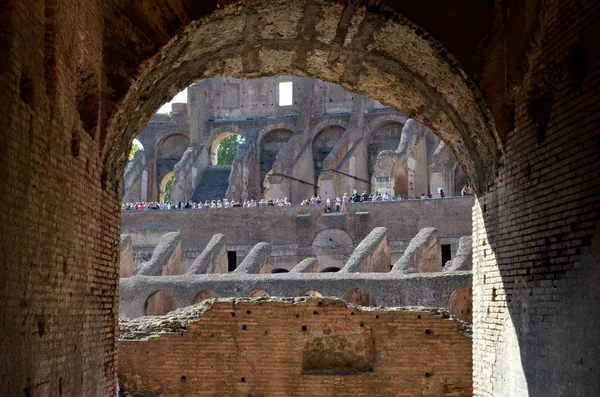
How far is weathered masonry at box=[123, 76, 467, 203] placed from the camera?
1563 inches

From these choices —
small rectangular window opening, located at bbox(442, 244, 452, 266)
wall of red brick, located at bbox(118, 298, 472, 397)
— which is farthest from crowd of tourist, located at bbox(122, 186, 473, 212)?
wall of red brick, located at bbox(118, 298, 472, 397)

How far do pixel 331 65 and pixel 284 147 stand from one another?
99.8 feet

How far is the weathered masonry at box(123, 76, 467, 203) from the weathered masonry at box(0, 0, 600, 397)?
84.8ft

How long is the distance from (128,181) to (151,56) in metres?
35.1

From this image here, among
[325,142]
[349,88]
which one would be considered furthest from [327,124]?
[349,88]

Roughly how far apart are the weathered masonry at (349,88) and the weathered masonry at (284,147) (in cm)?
2585

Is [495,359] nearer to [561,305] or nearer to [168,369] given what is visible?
[561,305]

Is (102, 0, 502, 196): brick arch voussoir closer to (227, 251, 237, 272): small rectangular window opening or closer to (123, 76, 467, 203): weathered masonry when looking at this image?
(227, 251, 237, 272): small rectangular window opening

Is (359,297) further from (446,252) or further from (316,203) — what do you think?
(316,203)

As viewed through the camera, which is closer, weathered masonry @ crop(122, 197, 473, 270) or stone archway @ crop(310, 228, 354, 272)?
weathered masonry @ crop(122, 197, 473, 270)

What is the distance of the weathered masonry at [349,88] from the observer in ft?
24.0

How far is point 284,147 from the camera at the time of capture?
4250cm

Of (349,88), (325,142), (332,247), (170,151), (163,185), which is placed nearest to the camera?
(349,88)

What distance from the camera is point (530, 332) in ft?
30.3
